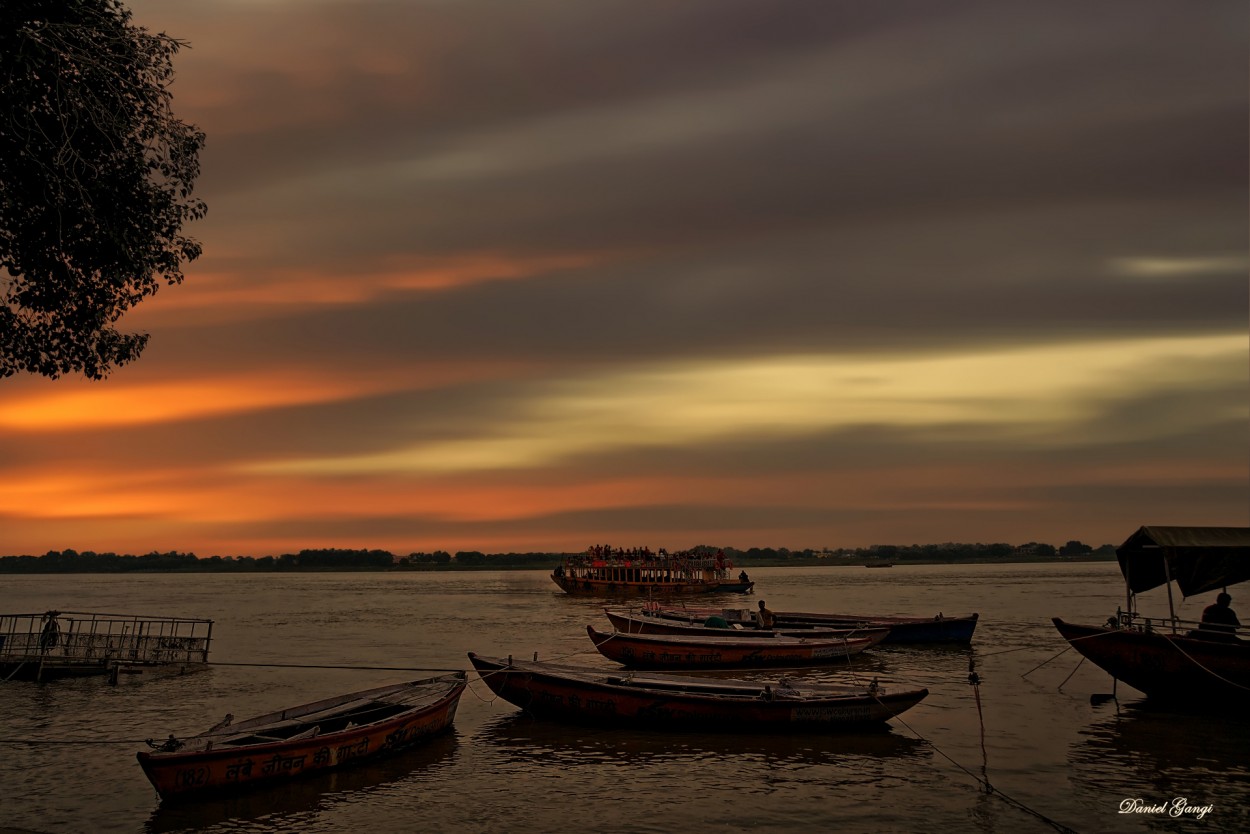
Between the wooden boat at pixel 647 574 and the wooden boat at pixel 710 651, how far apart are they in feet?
175

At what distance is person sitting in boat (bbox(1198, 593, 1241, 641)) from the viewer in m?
21.9

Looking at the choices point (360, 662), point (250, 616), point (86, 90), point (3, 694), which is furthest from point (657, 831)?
point (250, 616)

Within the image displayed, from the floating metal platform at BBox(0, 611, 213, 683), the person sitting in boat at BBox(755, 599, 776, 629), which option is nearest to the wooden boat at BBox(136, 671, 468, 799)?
the floating metal platform at BBox(0, 611, 213, 683)

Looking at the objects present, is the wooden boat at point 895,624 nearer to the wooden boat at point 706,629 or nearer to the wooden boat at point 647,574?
the wooden boat at point 706,629

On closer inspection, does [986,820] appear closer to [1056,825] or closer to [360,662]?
[1056,825]

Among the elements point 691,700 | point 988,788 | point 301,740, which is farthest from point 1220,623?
point 301,740

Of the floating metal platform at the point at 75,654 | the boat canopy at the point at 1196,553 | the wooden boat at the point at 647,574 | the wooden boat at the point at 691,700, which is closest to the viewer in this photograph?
the wooden boat at the point at 691,700

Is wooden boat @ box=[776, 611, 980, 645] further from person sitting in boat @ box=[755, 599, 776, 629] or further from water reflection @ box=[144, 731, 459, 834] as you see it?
water reflection @ box=[144, 731, 459, 834]

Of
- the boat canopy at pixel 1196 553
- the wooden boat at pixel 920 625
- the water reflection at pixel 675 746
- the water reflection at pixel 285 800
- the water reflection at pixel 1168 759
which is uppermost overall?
the boat canopy at pixel 1196 553

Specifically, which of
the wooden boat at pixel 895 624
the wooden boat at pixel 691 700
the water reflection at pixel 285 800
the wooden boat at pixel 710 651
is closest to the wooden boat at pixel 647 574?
the wooden boat at pixel 895 624

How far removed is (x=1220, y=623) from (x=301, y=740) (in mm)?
21189

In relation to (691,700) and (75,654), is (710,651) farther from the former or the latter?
(75,654)

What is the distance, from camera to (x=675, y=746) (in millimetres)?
20359

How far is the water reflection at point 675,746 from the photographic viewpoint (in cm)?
1936
